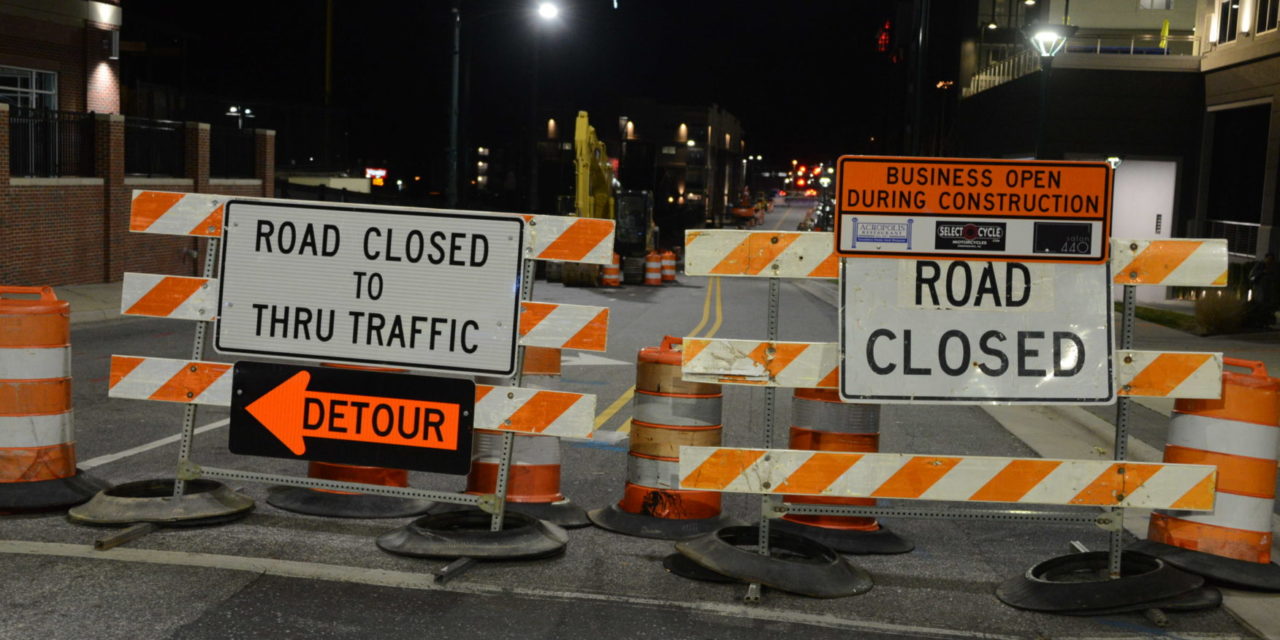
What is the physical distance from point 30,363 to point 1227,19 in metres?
39.3

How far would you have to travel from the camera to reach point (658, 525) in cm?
720

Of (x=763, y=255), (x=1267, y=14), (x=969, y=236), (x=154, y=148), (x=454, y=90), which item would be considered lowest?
(x=763, y=255)

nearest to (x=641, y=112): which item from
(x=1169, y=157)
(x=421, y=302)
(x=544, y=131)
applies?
(x=544, y=131)

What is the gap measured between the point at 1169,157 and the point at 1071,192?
125 ft

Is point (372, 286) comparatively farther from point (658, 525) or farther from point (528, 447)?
point (658, 525)

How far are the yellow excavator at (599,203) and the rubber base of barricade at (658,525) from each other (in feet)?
65.7

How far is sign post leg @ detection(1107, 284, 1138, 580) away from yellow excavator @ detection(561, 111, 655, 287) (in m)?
20.9

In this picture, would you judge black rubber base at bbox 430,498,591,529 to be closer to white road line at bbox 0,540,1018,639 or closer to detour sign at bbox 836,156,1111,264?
white road line at bbox 0,540,1018,639

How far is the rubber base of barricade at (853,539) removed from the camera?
6980mm

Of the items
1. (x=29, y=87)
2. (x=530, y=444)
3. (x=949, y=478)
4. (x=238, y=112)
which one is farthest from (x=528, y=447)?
(x=238, y=112)

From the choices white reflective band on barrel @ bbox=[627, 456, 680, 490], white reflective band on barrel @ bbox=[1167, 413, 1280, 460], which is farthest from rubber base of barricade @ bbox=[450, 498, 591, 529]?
white reflective band on barrel @ bbox=[1167, 413, 1280, 460]

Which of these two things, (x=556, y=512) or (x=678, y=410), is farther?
(x=556, y=512)

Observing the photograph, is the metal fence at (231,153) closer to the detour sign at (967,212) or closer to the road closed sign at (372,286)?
the road closed sign at (372,286)

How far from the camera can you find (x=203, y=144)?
29344mm
